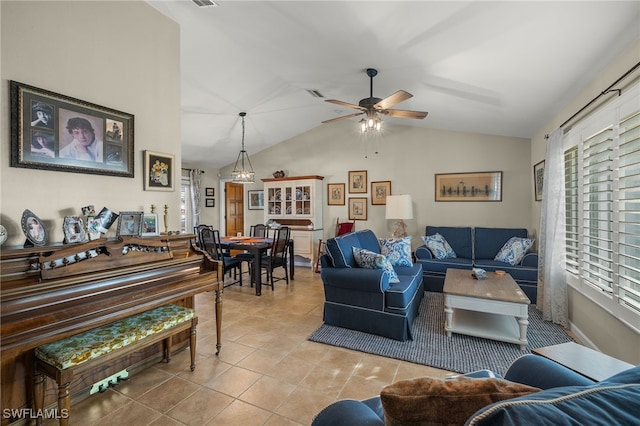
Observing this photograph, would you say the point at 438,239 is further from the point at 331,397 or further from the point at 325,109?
the point at 331,397

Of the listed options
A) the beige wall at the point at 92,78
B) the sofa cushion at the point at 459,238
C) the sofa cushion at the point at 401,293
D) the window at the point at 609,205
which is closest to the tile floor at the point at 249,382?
the sofa cushion at the point at 401,293

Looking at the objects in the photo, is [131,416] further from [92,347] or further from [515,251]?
[515,251]

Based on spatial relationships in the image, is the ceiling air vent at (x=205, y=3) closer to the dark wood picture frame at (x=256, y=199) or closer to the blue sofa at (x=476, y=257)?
the blue sofa at (x=476, y=257)

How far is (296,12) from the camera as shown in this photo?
2.31 meters

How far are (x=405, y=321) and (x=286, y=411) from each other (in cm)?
139

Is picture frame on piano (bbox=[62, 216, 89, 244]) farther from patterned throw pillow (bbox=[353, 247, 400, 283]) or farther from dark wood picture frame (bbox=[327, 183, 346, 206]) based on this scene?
dark wood picture frame (bbox=[327, 183, 346, 206])

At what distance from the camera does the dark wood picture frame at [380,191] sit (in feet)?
18.4

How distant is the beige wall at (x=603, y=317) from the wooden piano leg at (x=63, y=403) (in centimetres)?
337

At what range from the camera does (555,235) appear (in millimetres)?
3096

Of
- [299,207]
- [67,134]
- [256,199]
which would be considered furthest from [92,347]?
[256,199]

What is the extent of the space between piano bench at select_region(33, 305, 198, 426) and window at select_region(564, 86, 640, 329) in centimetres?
320

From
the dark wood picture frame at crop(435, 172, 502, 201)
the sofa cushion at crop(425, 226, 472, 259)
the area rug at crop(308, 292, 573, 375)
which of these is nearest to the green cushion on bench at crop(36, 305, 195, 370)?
the area rug at crop(308, 292, 573, 375)

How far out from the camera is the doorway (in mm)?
7352

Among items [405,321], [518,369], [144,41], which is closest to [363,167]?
[405,321]
